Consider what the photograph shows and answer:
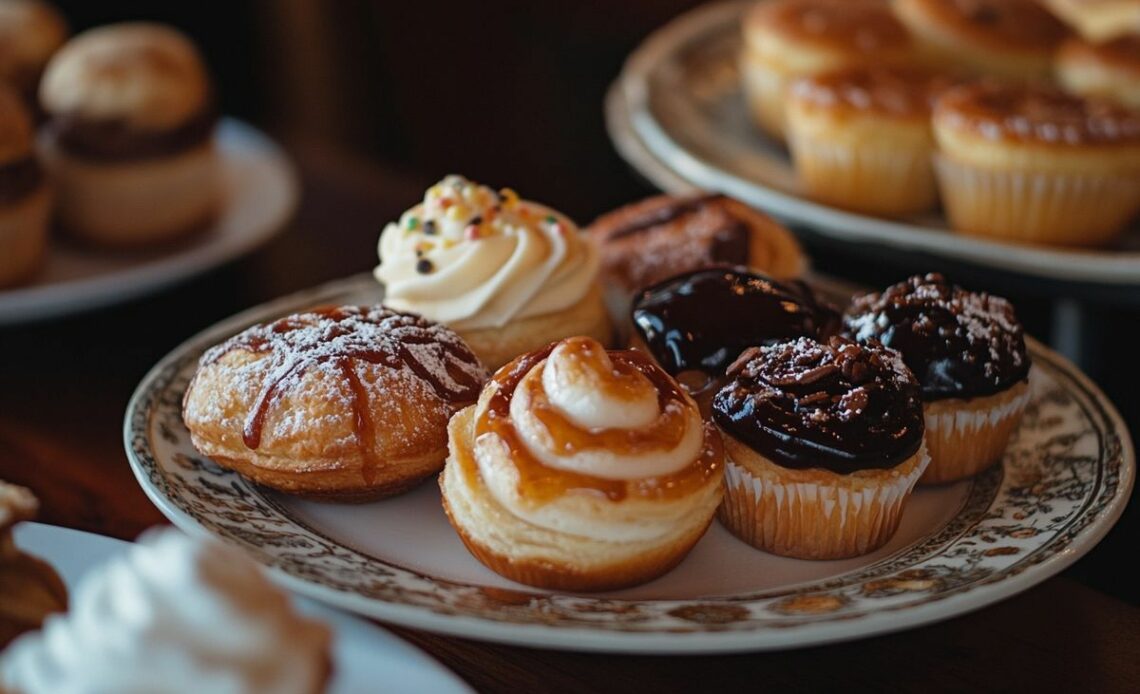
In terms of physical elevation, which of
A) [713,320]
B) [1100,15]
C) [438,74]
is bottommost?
[438,74]

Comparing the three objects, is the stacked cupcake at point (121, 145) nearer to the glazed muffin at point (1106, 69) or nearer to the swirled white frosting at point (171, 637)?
the swirled white frosting at point (171, 637)

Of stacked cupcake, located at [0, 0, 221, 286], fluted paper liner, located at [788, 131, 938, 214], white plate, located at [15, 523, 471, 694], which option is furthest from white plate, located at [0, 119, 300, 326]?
fluted paper liner, located at [788, 131, 938, 214]

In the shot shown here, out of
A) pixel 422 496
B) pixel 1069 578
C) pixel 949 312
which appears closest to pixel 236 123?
pixel 422 496

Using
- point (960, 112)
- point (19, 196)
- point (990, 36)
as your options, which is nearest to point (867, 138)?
point (960, 112)

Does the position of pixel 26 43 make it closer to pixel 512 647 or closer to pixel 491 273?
pixel 491 273

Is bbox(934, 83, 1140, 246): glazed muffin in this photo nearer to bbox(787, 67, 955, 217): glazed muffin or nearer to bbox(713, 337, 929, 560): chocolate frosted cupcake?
bbox(787, 67, 955, 217): glazed muffin

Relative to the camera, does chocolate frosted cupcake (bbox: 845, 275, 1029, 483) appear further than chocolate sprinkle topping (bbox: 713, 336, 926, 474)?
Yes

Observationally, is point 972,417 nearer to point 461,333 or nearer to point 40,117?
point 461,333
